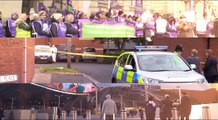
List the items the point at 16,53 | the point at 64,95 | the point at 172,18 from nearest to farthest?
the point at 16,53
the point at 172,18
the point at 64,95

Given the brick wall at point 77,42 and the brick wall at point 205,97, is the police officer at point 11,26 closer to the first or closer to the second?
the brick wall at point 77,42

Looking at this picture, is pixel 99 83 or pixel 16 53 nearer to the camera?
pixel 16 53

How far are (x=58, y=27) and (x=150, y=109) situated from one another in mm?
1013

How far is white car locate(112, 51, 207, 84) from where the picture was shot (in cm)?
265

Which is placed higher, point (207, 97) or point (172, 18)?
Result: point (172, 18)

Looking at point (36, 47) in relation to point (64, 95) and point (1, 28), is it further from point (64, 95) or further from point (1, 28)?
point (64, 95)

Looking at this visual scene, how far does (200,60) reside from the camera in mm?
2705

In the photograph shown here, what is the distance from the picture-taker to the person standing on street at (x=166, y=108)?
3.00 m

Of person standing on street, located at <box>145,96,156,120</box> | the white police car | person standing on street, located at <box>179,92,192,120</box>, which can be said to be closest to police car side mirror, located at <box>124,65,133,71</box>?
the white police car

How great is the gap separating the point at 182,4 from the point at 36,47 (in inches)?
47.6

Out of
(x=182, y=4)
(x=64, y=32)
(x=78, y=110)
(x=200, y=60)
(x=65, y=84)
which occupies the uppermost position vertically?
(x=182, y=4)

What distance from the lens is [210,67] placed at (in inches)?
110

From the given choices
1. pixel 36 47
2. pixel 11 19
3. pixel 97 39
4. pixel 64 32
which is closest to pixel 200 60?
pixel 97 39

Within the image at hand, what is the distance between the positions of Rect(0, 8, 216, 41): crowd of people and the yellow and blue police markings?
29 centimetres
